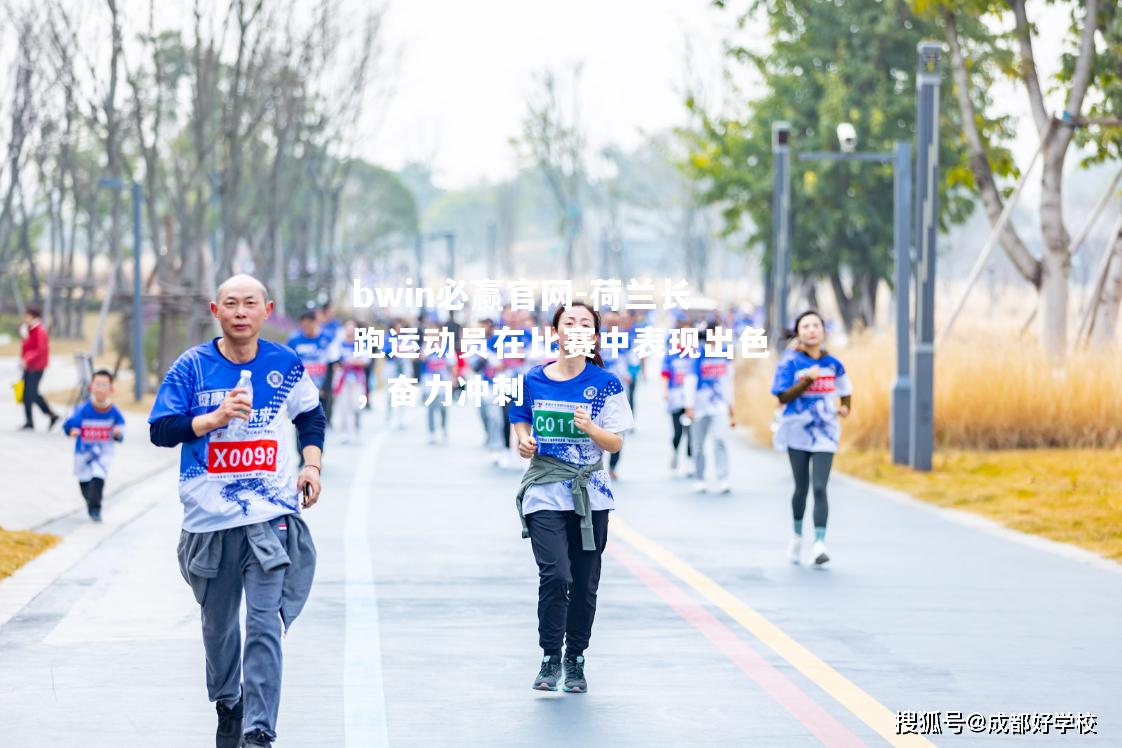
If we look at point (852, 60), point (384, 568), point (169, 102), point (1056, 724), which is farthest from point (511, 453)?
point (169, 102)

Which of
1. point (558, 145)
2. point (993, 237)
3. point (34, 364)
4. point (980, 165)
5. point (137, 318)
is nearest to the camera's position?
point (993, 237)

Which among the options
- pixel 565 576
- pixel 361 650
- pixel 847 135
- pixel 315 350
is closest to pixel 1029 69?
pixel 847 135

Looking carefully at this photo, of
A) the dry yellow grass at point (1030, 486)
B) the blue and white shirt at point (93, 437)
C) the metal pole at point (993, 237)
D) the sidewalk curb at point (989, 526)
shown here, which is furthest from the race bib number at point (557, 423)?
the metal pole at point (993, 237)

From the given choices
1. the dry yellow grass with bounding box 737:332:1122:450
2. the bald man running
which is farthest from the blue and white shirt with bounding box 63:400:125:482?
the dry yellow grass with bounding box 737:332:1122:450

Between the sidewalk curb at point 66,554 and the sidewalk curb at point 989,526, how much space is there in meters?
6.65

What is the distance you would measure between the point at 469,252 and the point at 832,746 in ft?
560

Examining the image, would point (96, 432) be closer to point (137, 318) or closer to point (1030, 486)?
point (1030, 486)

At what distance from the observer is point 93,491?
16375 millimetres

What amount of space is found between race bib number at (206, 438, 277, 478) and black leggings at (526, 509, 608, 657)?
5.81ft

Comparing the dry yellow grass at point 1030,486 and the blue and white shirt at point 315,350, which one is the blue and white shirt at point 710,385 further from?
the blue and white shirt at point 315,350

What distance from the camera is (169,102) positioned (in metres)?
70.6

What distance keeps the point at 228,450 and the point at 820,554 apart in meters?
6.99

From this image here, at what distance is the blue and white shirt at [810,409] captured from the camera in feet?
45.2

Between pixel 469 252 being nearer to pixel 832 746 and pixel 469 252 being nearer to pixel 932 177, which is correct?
pixel 932 177
